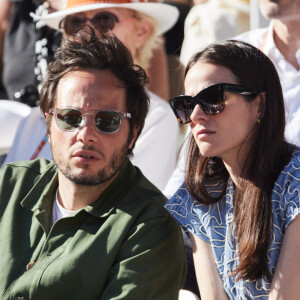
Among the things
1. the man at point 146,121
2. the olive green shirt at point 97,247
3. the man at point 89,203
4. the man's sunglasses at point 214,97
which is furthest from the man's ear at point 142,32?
the man's sunglasses at point 214,97

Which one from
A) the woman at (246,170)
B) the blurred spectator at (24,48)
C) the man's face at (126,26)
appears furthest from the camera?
the blurred spectator at (24,48)

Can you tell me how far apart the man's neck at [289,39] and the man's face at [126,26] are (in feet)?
3.16

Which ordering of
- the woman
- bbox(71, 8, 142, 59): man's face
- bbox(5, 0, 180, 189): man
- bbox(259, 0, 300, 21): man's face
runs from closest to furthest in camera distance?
the woman
bbox(259, 0, 300, 21): man's face
bbox(5, 0, 180, 189): man
bbox(71, 8, 142, 59): man's face

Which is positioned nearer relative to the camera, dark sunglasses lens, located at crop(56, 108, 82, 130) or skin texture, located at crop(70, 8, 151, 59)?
dark sunglasses lens, located at crop(56, 108, 82, 130)

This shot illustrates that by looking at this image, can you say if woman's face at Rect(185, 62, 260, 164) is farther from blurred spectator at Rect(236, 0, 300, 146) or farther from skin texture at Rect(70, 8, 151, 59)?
skin texture at Rect(70, 8, 151, 59)

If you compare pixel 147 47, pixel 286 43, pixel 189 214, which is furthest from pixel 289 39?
pixel 189 214

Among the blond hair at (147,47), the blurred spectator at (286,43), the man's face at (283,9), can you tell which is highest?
the man's face at (283,9)

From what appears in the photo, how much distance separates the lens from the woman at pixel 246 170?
9.21 ft

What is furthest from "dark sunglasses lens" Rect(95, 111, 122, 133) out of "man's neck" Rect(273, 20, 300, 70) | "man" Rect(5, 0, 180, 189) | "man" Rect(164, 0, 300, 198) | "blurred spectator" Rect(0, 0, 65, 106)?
"blurred spectator" Rect(0, 0, 65, 106)

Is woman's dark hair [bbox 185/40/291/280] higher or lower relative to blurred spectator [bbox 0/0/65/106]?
higher

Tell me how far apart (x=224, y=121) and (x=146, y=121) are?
1594 millimetres

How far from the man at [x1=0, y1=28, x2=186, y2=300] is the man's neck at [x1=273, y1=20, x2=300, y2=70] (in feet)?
3.31

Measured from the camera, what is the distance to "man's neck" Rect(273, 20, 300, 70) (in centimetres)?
402

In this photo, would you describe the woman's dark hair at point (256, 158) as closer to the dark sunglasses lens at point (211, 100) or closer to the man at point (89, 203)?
the dark sunglasses lens at point (211, 100)
